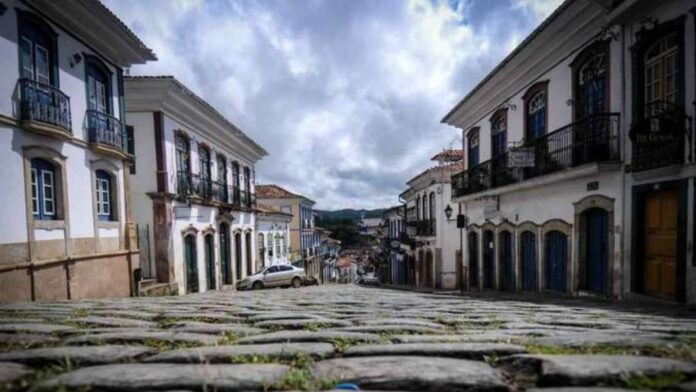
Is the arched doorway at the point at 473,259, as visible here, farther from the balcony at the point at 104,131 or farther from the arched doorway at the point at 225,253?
the balcony at the point at 104,131

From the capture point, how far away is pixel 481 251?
1495 centimetres

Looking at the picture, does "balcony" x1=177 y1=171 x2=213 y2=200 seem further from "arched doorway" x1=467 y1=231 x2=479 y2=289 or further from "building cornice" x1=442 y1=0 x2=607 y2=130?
"arched doorway" x1=467 y1=231 x2=479 y2=289

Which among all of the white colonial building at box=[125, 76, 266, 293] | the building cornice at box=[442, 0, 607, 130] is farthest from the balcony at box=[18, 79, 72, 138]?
the building cornice at box=[442, 0, 607, 130]

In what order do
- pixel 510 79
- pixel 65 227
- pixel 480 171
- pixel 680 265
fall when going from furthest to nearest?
pixel 480 171
pixel 510 79
pixel 65 227
pixel 680 265

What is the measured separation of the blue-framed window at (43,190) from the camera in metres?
8.09

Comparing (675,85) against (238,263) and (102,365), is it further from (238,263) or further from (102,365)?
(238,263)

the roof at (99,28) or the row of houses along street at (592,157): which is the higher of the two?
the roof at (99,28)

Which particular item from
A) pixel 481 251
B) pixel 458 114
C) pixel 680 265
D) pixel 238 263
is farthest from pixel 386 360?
pixel 238 263

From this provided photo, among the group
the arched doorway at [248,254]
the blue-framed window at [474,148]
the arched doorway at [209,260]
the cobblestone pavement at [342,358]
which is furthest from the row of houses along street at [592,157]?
the arched doorway at [248,254]

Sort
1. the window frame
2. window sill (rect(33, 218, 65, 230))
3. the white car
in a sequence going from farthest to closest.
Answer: the white car < the window frame < window sill (rect(33, 218, 65, 230))

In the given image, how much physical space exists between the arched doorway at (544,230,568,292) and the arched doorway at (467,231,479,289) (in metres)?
4.75

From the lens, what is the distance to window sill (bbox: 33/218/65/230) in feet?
26.1

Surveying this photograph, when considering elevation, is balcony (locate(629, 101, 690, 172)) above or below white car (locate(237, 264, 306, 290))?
above

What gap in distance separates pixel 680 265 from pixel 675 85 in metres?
3.32
